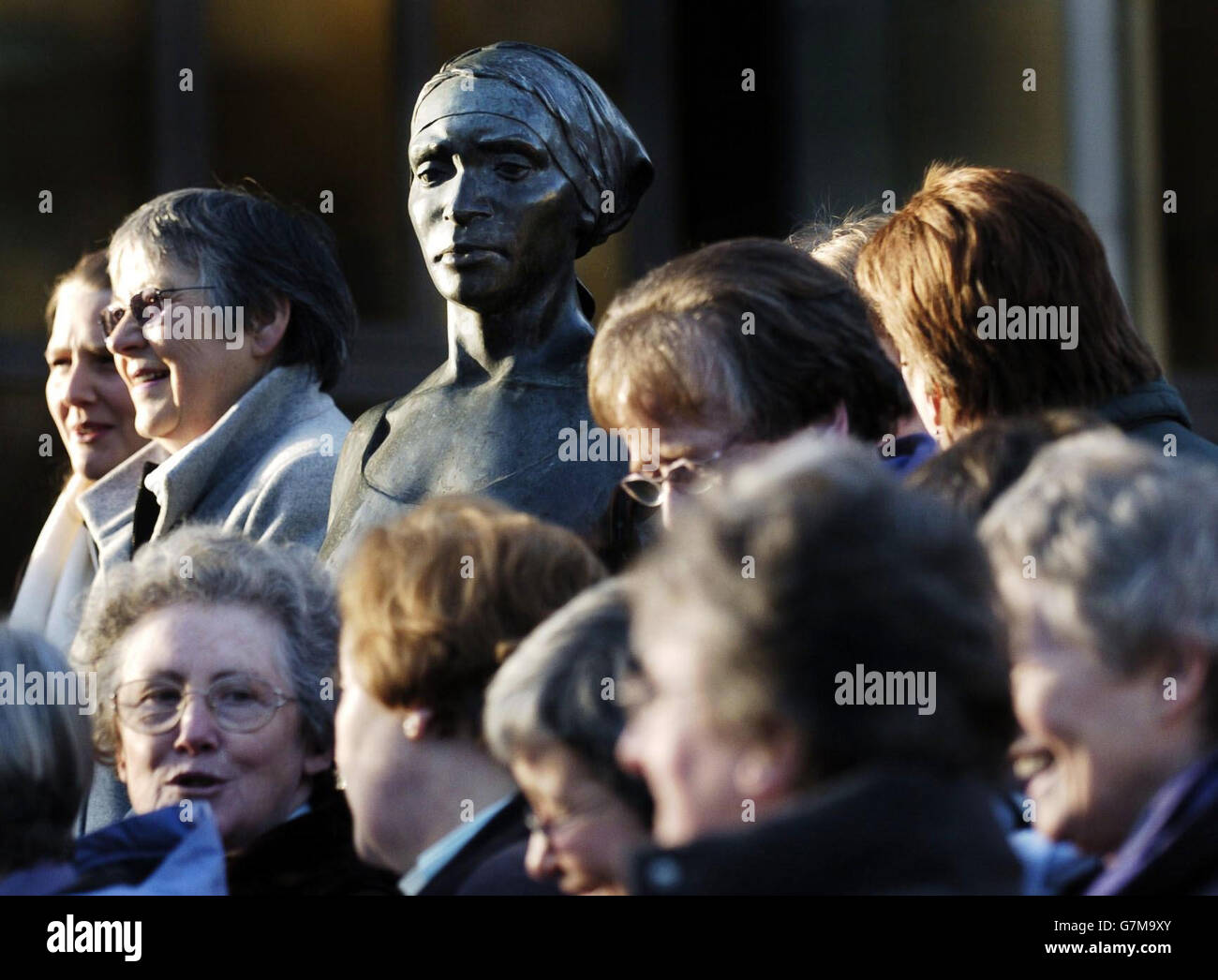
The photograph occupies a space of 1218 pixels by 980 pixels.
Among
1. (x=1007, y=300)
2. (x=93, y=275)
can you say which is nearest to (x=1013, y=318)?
(x=1007, y=300)

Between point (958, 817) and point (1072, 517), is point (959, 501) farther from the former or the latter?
point (958, 817)

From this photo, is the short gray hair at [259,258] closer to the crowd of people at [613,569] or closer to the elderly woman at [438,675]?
the crowd of people at [613,569]

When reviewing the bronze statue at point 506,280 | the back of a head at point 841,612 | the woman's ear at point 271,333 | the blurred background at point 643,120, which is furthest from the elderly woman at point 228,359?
the blurred background at point 643,120

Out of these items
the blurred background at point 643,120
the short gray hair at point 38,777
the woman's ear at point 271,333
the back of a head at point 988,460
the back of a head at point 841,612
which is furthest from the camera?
the blurred background at point 643,120

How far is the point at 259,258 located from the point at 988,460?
1.63 m

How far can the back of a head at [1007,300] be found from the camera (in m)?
2.88

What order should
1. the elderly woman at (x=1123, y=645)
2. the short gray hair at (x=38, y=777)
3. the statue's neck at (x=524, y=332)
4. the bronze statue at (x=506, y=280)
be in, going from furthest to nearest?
the statue's neck at (x=524, y=332)
the bronze statue at (x=506, y=280)
the short gray hair at (x=38, y=777)
the elderly woman at (x=1123, y=645)

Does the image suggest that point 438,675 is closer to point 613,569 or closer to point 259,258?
point 613,569

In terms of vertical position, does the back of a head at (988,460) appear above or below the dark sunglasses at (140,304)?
below

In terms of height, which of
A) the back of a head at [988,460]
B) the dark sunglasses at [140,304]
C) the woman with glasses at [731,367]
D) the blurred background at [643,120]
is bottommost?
the back of a head at [988,460]

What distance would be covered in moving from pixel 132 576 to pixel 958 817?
1596mm

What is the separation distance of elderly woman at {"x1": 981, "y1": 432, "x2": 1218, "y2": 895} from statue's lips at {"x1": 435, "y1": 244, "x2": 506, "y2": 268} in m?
1.20

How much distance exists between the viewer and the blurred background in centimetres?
777
